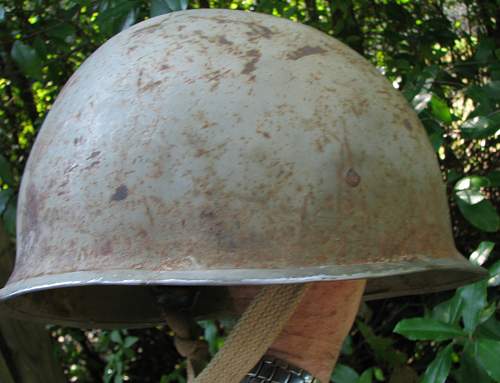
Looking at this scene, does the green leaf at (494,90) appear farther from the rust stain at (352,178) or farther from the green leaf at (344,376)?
the rust stain at (352,178)

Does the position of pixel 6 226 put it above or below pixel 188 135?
below

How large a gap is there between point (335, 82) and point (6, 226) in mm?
1097

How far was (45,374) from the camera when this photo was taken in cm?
183

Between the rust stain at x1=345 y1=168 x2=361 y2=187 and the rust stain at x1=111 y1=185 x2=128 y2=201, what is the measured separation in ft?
0.89

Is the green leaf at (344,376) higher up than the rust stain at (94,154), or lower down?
lower down

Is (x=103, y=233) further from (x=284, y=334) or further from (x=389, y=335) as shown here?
(x=389, y=335)

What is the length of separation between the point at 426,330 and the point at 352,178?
0.51 m

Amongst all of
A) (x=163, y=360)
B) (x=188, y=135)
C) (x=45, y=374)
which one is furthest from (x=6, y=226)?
(x=163, y=360)

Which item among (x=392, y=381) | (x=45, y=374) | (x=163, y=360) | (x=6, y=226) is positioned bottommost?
(x=163, y=360)

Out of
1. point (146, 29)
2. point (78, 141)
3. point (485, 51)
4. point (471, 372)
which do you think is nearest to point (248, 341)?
point (78, 141)

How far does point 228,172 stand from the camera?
96cm

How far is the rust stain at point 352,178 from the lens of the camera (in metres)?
0.99

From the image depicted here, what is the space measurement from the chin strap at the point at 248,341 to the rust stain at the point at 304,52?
12.7 inches

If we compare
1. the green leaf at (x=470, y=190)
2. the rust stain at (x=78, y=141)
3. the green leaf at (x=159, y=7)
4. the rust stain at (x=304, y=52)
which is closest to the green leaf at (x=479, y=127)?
the green leaf at (x=470, y=190)
